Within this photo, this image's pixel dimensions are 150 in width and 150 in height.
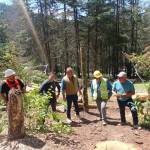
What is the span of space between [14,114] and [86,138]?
197 cm

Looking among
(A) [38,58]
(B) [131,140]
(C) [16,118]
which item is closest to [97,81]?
(B) [131,140]

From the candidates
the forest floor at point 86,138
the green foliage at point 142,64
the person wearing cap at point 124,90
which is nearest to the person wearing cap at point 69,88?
the forest floor at point 86,138

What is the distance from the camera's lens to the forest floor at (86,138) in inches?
332

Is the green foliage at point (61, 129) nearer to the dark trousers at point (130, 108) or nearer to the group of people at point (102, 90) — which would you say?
the group of people at point (102, 90)

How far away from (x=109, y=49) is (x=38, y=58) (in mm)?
11563

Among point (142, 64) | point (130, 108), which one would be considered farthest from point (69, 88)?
point (142, 64)

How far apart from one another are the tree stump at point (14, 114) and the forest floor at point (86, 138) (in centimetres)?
21

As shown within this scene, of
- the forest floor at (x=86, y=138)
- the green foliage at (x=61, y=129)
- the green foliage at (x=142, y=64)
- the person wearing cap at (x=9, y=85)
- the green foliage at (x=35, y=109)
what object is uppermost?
the green foliage at (x=142, y=64)

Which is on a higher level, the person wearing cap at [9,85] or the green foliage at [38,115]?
the person wearing cap at [9,85]

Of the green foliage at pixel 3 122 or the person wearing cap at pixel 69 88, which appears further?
the person wearing cap at pixel 69 88

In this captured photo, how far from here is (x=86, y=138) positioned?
957 centimetres

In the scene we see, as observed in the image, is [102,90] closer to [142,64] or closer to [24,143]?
[142,64]

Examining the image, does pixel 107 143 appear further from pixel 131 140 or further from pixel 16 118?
pixel 16 118

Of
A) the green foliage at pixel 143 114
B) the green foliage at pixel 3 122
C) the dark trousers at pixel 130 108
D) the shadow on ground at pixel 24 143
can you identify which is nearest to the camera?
the shadow on ground at pixel 24 143
